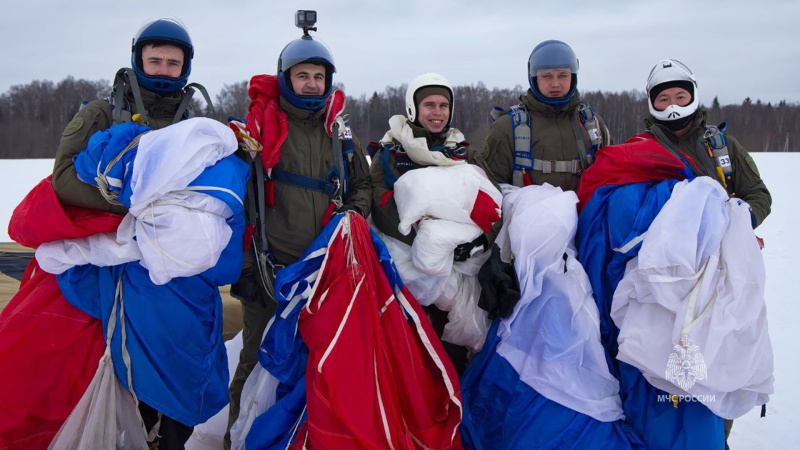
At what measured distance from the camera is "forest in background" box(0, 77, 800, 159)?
3005 centimetres

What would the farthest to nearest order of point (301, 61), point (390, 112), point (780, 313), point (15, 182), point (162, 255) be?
point (390, 112)
point (15, 182)
point (780, 313)
point (301, 61)
point (162, 255)

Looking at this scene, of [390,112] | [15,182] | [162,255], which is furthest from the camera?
[390,112]

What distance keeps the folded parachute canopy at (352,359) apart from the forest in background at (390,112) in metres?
26.7

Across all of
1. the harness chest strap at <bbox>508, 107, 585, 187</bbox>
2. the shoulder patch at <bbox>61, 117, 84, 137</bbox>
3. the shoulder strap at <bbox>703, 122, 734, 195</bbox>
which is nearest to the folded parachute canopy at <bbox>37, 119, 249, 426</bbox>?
the shoulder patch at <bbox>61, 117, 84, 137</bbox>

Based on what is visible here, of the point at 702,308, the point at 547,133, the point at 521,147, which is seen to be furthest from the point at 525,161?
the point at 702,308

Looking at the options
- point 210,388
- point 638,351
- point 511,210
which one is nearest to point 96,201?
point 210,388

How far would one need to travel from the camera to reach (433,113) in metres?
2.68

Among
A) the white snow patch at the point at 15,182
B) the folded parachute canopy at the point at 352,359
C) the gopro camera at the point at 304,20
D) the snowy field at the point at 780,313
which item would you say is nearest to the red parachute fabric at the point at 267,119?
the gopro camera at the point at 304,20

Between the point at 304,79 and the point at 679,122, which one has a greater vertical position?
the point at 304,79

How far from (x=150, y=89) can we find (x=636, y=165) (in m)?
2.11

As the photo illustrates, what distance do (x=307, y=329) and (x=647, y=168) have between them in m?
1.59

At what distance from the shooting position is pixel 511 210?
2.51 metres

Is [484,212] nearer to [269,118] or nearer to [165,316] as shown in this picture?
[269,118]

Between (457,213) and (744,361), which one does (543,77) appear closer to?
(457,213)
